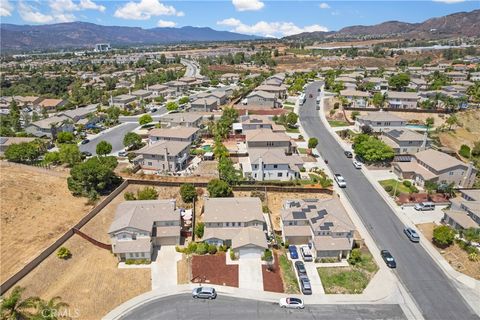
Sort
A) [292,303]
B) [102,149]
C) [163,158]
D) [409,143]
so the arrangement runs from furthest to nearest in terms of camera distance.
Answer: [409,143] → [102,149] → [163,158] → [292,303]

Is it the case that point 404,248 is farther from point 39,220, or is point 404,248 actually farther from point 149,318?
point 39,220

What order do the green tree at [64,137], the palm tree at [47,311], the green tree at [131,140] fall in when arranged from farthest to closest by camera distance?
the green tree at [64,137]
the green tree at [131,140]
the palm tree at [47,311]

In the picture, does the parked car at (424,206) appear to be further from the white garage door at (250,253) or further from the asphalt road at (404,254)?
the white garage door at (250,253)

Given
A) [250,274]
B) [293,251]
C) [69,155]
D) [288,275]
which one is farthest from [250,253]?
[69,155]

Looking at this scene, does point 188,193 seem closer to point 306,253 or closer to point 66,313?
point 306,253

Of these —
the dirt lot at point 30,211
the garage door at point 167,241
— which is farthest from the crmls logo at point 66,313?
the garage door at point 167,241

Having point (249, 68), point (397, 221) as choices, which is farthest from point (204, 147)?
point (249, 68)
